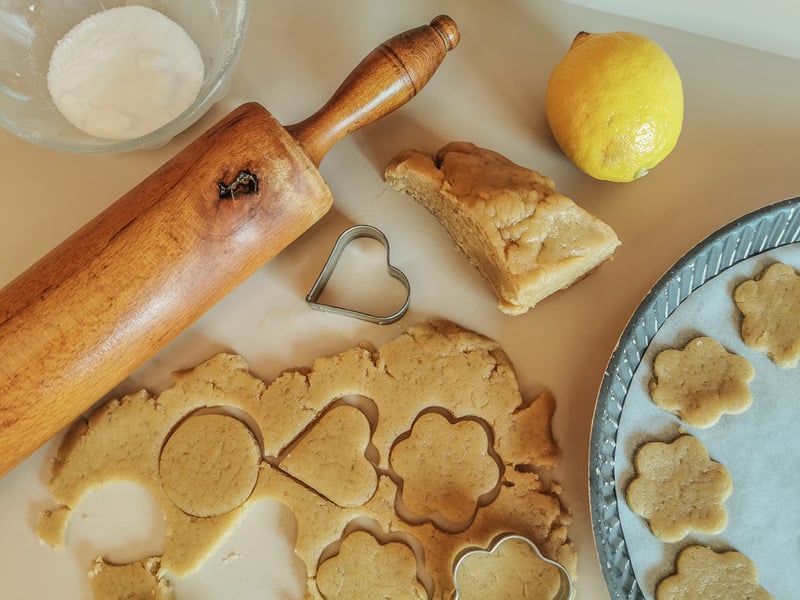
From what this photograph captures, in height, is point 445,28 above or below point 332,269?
above

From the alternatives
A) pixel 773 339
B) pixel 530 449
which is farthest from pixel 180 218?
pixel 773 339

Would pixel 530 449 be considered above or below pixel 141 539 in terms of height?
above

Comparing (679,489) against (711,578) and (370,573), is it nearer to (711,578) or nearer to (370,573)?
(711,578)

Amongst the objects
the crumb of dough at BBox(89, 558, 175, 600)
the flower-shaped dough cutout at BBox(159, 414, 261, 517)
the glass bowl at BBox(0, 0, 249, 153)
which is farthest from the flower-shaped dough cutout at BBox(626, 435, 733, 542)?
the glass bowl at BBox(0, 0, 249, 153)

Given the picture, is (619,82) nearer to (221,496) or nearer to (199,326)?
(199,326)

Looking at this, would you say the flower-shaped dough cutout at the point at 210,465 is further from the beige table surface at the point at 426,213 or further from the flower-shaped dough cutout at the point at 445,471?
the flower-shaped dough cutout at the point at 445,471

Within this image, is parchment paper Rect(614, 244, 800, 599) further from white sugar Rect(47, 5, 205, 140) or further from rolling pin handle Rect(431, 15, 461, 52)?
white sugar Rect(47, 5, 205, 140)

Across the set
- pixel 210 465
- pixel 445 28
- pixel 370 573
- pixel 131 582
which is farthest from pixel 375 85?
pixel 131 582
